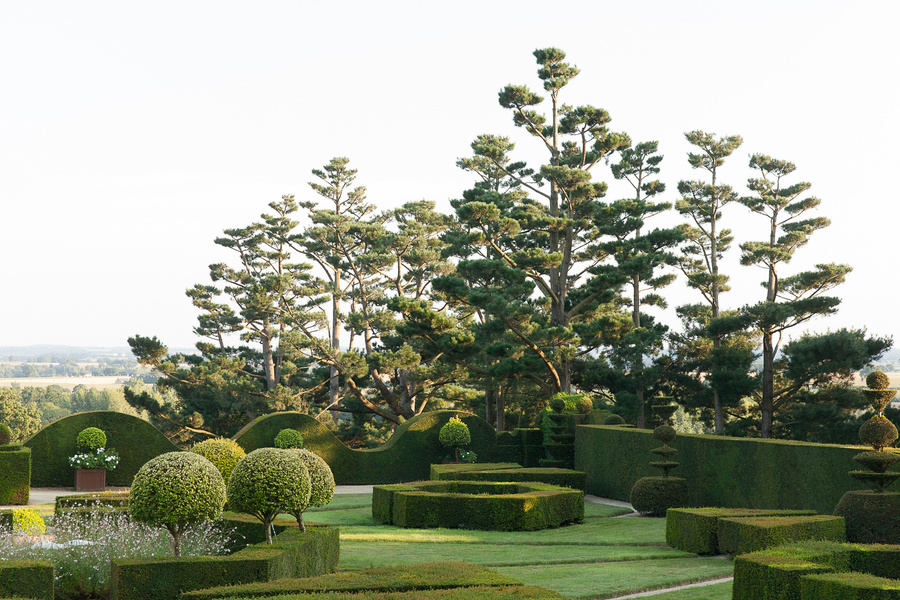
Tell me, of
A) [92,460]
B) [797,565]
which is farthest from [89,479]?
[797,565]

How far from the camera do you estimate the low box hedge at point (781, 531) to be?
10.1 metres

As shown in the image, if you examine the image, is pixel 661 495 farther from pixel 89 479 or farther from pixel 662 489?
pixel 89 479

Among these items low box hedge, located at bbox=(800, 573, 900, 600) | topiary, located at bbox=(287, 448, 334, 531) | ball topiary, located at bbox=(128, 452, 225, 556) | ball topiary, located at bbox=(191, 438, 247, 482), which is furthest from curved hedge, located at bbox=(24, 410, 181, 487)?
low box hedge, located at bbox=(800, 573, 900, 600)

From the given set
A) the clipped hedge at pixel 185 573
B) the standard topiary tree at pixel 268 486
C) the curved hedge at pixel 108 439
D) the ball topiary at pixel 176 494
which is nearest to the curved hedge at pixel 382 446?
the curved hedge at pixel 108 439

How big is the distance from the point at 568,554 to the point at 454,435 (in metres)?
11.2

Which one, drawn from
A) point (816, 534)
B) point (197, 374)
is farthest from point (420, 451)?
point (197, 374)

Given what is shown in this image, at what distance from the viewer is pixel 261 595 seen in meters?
7.00

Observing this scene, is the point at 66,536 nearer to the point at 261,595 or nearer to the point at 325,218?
the point at 261,595

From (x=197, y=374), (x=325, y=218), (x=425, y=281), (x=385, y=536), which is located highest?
(x=325, y=218)

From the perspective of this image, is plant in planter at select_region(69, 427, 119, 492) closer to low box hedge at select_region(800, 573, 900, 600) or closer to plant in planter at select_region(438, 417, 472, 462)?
plant in planter at select_region(438, 417, 472, 462)

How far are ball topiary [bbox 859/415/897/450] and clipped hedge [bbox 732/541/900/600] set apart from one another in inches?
78.2

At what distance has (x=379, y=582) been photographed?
745 cm

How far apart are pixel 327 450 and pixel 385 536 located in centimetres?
908

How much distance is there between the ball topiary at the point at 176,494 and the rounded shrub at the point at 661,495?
352 inches
